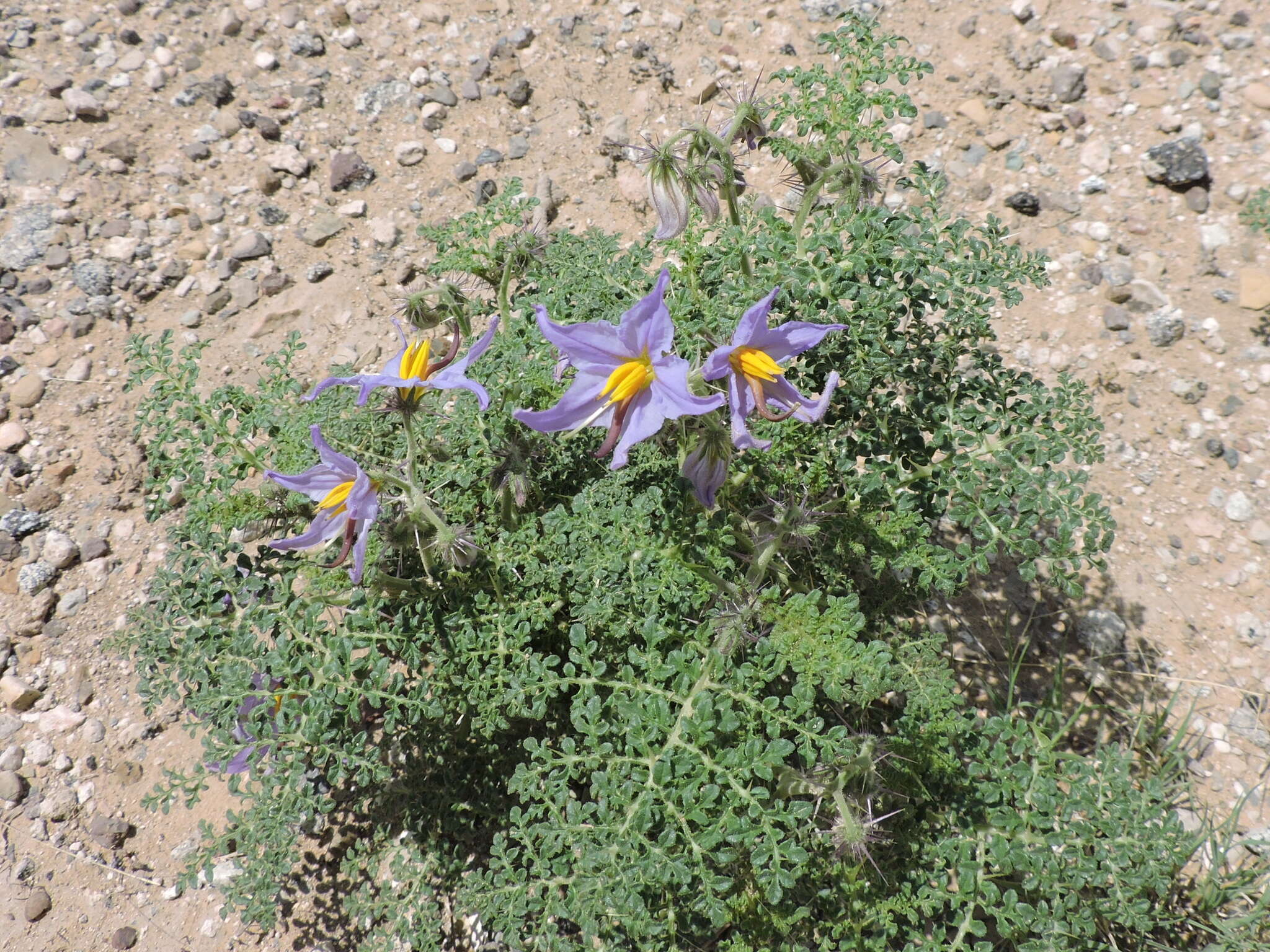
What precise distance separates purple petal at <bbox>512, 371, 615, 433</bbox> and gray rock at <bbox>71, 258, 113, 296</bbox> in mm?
3104

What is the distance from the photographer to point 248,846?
2.56m

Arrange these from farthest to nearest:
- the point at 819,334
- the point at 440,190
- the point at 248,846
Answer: the point at 440,190 < the point at 248,846 < the point at 819,334

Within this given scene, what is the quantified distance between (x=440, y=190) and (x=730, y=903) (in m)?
3.39

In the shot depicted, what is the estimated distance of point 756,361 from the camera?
2.00 metres

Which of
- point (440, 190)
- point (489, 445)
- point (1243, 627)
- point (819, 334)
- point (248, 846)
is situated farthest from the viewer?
point (440, 190)

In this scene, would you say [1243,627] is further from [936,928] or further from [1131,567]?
[936,928]

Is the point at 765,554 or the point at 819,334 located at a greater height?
the point at 819,334

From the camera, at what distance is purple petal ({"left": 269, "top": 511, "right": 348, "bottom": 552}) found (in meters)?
2.24

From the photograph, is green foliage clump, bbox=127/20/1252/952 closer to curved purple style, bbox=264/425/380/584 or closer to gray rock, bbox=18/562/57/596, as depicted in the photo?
curved purple style, bbox=264/425/380/584

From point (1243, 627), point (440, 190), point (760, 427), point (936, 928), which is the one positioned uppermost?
point (760, 427)

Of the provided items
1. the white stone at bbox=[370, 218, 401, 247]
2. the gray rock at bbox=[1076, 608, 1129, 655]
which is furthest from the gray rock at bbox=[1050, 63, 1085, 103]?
the white stone at bbox=[370, 218, 401, 247]

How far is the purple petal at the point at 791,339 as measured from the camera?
2012mm

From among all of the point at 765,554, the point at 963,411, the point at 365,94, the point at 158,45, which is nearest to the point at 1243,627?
the point at 963,411

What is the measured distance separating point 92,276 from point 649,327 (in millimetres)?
3350
